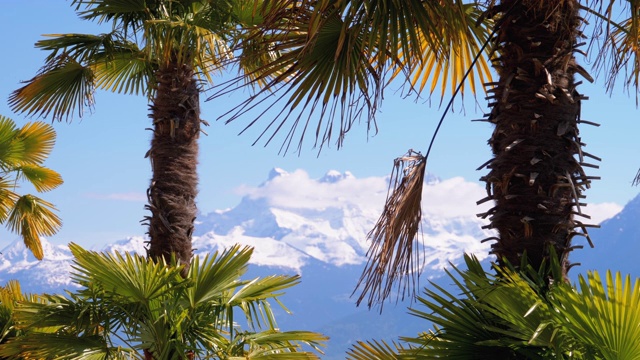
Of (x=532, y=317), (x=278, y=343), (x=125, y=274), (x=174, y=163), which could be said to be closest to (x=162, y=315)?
(x=125, y=274)

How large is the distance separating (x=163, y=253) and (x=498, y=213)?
4354 mm

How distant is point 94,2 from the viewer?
8.77 metres

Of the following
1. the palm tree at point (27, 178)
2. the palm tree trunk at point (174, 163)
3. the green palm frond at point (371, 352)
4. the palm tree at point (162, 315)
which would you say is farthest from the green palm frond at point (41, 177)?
the green palm frond at point (371, 352)

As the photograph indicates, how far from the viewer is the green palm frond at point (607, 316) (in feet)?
11.3

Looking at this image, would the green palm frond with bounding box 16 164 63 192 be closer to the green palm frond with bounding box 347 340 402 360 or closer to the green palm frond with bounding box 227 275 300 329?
the green palm frond with bounding box 227 275 300 329

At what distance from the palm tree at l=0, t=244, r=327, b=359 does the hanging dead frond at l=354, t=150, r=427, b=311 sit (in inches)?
63.5

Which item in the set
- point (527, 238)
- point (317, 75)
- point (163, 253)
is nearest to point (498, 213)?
point (527, 238)

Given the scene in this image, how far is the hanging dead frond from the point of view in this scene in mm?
4426

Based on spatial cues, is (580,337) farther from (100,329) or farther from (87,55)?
(87,55)

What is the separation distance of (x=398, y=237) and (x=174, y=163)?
13.5 ft

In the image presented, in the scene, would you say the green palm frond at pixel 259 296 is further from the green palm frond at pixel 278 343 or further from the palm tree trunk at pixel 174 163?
the palm tree trunk at pixel 174 163

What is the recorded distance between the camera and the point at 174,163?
8180mm

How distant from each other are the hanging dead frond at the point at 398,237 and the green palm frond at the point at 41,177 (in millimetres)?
9070

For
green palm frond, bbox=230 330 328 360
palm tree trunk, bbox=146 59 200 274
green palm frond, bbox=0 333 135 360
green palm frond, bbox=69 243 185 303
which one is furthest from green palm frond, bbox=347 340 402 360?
palm tree trunk, bbox=146 59 200 274
